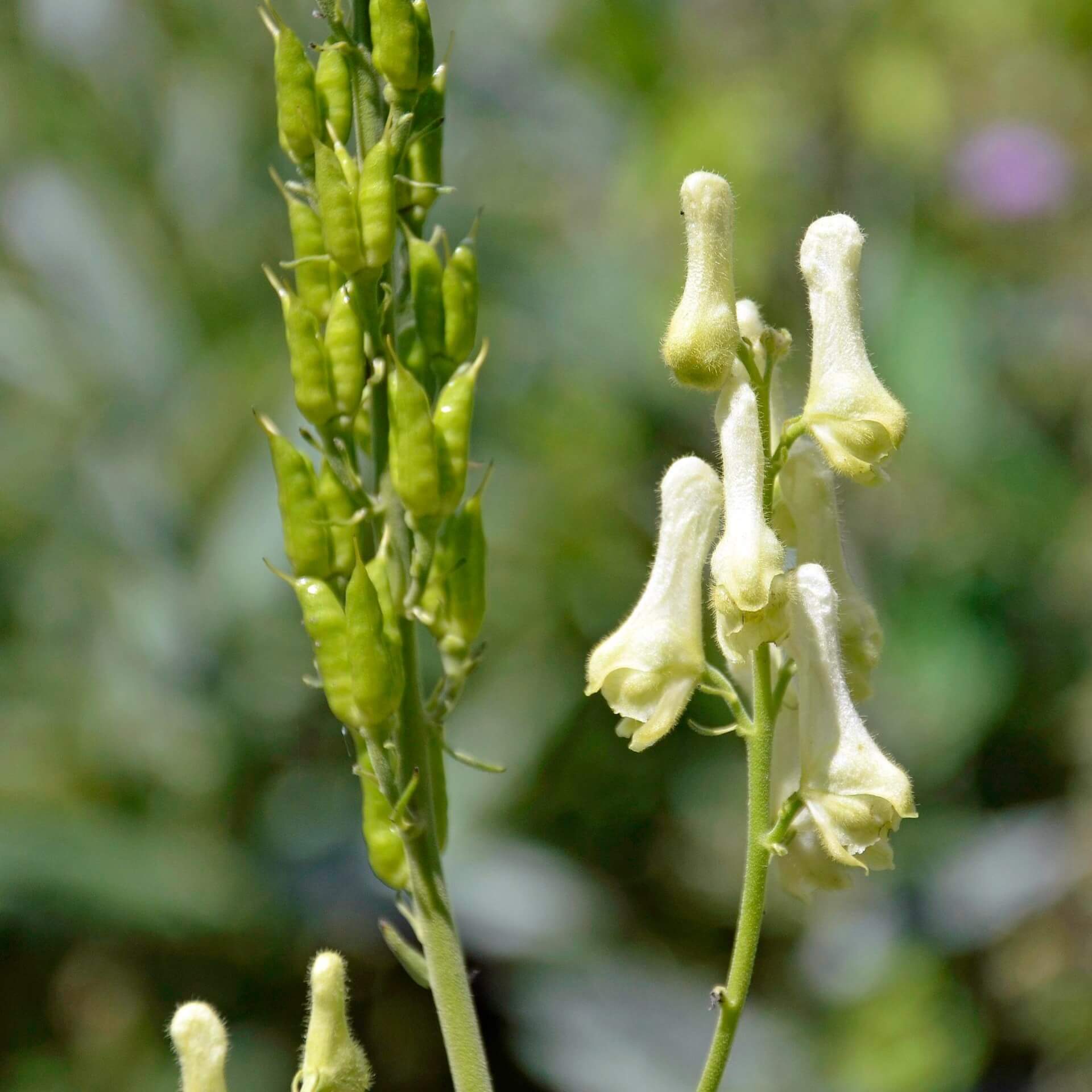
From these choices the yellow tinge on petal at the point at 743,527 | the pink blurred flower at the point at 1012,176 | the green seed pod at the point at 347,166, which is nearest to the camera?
the yellow tinge on petal at the point at 743,527

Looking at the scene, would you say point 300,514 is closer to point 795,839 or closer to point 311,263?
point 311,263

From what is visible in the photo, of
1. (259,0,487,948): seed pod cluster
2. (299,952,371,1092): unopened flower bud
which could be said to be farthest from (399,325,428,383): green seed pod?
(299,952,371,1092): unopened flower bud

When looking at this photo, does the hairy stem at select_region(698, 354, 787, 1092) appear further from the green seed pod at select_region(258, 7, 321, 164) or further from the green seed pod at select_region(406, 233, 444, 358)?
the green seed pod at select_region(258, 7, 321, 164)

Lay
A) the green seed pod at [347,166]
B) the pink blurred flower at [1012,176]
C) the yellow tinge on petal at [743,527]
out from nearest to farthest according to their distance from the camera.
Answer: the yellow tinge on petal at [743,527] → the green seed pod at [347,166] → the pink blurred flower at [1012,176]

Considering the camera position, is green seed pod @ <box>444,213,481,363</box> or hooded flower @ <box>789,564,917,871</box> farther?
green seed pod @ <box>444,213,481,363</box>

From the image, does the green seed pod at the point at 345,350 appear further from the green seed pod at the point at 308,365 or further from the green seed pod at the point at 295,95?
the green seed pod at the point at 295,95

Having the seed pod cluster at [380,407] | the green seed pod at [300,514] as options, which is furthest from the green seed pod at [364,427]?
the green seed pod at [300,514]
